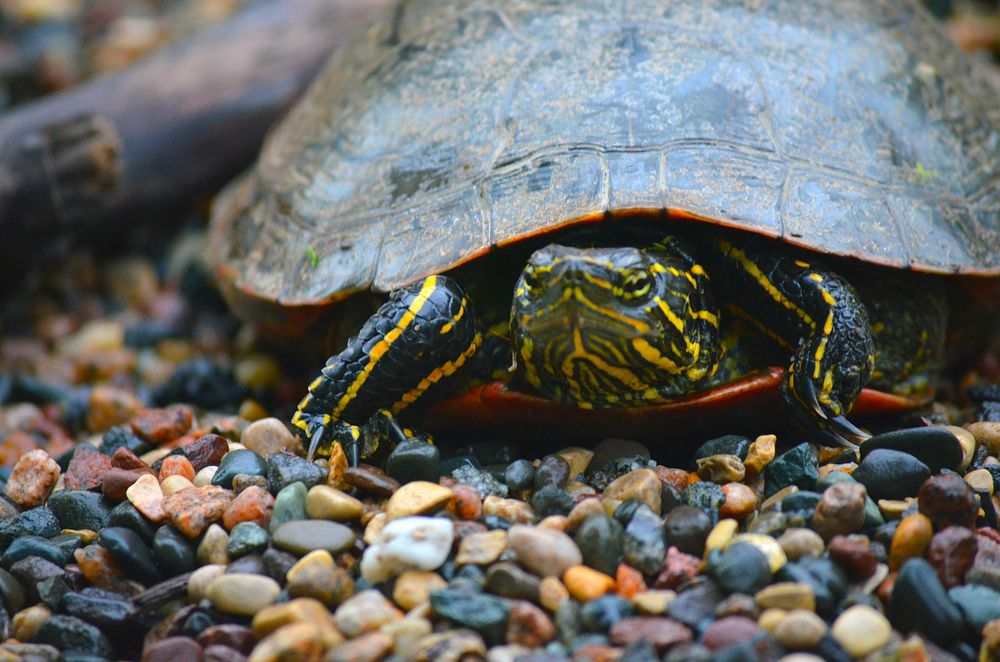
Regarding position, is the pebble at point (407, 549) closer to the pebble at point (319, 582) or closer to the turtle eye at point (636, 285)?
the pebble at point (319, 582)

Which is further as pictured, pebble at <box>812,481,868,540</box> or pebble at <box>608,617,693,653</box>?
pebble at <box>812,481,868,540</box>

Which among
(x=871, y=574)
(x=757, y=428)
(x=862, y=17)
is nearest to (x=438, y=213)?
(x=757, y=428)

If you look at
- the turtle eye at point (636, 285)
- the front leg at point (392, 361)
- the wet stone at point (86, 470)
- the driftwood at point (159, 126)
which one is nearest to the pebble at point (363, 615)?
the front leg at point (392, 361)

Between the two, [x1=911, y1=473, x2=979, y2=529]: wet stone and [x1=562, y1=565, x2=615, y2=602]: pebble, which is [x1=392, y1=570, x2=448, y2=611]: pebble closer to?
[x1=562, y1=565, x2=615, y2=602]: pebble

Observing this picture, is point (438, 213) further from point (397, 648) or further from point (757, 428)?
point (397, 648)

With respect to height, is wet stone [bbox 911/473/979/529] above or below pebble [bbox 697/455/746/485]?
above

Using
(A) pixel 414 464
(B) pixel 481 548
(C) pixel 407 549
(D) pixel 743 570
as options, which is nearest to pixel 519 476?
(A) pixel 414 464

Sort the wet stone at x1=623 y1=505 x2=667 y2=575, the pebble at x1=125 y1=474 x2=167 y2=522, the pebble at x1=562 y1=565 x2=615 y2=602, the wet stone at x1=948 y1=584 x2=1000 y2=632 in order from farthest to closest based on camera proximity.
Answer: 1. the pebble at x1=125 y1=474 x2=167 y2=522
2. the wet stone at x1=623 y1=505 x2=667 y2=575
3. the pebble at x1=562 y1=565 x2=615 y2=602
4. the wet stone at x1=948 y1=584 x2=1000 y2=632

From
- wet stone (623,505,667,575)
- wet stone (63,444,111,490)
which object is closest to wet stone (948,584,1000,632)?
wet stone (623,505,667,575)
